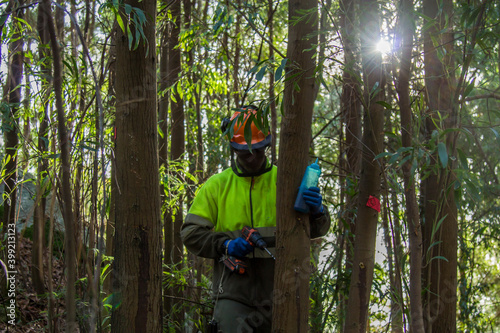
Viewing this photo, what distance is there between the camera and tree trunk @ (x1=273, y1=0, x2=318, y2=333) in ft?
8.46

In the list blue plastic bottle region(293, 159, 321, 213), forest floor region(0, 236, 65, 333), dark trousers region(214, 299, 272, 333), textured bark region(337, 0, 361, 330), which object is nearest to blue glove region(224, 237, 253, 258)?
dark trousers region(214, 299, 272, 333)

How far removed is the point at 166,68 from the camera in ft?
21.1

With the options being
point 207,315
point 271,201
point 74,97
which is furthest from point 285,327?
point 74,97

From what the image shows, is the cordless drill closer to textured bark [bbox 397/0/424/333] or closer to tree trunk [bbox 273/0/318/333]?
tree trunk [bbox 273/0/318/333]

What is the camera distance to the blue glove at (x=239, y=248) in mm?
3162

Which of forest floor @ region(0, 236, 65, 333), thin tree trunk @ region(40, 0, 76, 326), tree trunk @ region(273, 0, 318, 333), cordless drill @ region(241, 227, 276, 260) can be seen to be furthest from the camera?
forest floor @ region(0, 236, 65, 333)

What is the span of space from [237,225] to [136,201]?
0.96 m

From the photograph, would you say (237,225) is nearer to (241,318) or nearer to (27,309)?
(241,318)

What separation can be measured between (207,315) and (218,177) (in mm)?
1117

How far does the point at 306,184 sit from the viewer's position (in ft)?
8.68

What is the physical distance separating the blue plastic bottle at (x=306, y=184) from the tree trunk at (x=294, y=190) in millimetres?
30

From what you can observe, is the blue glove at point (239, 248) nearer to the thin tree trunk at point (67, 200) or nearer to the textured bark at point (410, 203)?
the textured bark at point (410, 203)

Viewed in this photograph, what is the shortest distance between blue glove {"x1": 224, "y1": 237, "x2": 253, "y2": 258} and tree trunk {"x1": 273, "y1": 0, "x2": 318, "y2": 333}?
541 millimetres

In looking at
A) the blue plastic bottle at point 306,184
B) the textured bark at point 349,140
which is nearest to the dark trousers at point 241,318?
the textured bark at point 349,140
